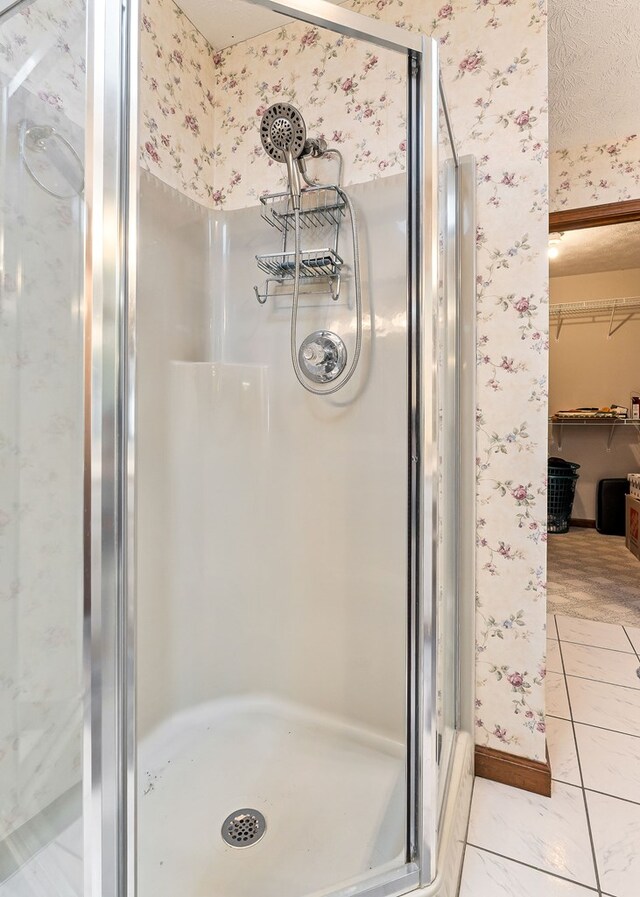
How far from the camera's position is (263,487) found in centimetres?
172

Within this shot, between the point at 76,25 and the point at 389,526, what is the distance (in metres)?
1.36

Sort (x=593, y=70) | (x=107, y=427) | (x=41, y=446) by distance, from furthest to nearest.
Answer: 1. (x=593, y=70)
2. (x=41, y=446)
3. (x=107, y=427)

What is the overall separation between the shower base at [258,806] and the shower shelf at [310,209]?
63.8 inches

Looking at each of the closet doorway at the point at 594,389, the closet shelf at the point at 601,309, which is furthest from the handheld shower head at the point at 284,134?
the closet shelf at the point at 601,309

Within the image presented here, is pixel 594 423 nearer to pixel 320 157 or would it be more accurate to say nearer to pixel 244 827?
pixel 320 157

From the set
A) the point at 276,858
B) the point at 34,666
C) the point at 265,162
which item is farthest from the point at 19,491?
the point at 265,162

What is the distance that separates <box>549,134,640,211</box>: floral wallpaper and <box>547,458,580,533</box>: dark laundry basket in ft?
8.92

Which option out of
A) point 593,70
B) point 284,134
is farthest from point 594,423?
point 284,134

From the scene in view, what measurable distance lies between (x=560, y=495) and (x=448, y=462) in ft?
12.9

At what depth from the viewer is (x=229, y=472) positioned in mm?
1695

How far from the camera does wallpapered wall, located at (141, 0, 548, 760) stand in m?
1.40

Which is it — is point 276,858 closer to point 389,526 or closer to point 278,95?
point 389,526

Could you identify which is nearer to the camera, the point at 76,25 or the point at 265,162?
the point at 76,25

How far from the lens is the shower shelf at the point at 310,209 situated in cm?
159
